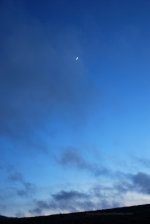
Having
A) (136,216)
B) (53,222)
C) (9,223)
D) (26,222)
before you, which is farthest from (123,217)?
(9,223)

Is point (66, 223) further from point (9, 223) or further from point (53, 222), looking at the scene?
point (9, 223)

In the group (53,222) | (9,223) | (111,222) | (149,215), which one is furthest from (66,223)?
(149,215)

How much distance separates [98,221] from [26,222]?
33.1 ft

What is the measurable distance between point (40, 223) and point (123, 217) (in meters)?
11.2

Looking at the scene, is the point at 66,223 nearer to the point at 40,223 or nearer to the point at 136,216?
the point at 40,223

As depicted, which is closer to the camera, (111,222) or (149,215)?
(111,222)

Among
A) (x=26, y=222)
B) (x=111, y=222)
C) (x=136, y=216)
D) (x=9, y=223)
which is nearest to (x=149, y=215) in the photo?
(x=136, y=216)

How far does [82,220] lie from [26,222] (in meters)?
7.85

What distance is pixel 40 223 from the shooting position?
38312 millimetres

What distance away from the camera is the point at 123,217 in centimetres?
3897

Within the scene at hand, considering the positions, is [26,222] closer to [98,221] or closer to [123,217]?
[98,221]

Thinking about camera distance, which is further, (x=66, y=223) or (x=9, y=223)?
(x=9, y=223)

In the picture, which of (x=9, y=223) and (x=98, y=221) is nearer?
(x=98, y=221)

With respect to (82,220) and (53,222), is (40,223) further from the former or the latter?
(82,220)
